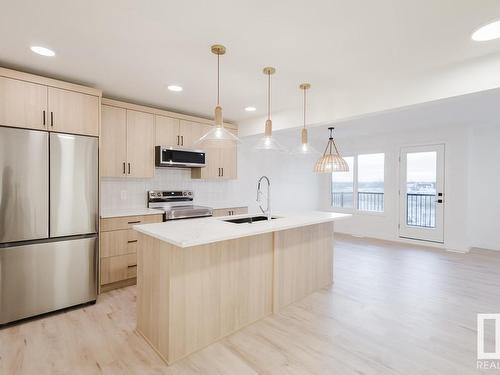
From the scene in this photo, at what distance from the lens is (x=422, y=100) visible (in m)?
2.82

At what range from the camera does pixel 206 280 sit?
220cm

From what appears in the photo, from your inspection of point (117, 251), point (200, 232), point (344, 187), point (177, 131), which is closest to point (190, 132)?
point (177, 131)

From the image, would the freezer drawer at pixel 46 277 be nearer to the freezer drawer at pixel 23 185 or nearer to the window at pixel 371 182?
the freezer drawer at pixel 23 185

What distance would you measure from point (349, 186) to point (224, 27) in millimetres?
5913

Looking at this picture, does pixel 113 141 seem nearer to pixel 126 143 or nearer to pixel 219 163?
pixel 126 143

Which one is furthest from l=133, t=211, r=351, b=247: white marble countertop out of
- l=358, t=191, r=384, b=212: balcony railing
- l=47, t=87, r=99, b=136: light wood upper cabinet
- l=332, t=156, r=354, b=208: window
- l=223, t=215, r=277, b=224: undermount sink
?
l=332, t=156, r=354, b=208: window

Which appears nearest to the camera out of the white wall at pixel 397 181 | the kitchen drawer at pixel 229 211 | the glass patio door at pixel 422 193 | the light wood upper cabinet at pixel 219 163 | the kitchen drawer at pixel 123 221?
the kitchen drawer at pixel 123 221

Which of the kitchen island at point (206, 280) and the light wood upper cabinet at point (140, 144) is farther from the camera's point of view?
the light wood upper cabinet at point (140, 144)

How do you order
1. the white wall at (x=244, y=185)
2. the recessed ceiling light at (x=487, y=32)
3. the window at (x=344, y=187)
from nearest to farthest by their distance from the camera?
the recessed ceiling light at (x=487, y=32) < the white wall at (x=244, y=185) < the window at (x=344, y=187)

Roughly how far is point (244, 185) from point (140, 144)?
2.39 meters

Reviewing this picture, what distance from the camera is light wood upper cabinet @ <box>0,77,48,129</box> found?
2486 mm

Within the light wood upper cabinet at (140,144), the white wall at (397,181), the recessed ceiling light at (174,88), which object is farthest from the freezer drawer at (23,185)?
the white wall at (397,181)

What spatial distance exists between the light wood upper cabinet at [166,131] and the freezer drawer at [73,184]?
110cm

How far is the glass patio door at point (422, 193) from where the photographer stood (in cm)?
554
